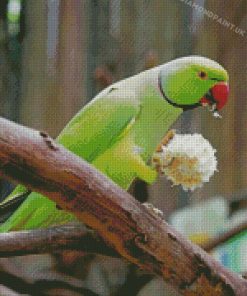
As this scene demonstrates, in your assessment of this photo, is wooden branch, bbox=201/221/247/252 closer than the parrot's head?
No

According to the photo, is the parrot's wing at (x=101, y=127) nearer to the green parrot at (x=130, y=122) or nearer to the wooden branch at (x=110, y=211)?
the green parrot at (x=130, y=122)

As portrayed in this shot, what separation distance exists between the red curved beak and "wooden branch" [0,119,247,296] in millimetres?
178

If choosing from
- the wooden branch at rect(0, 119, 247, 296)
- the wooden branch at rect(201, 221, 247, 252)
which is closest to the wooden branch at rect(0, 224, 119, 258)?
the wooden branch at rect(0, 119, 247, 296)

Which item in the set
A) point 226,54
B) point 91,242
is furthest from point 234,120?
point 91,242

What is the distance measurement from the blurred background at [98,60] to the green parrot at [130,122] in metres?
0.07

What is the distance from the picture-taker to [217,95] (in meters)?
0.74

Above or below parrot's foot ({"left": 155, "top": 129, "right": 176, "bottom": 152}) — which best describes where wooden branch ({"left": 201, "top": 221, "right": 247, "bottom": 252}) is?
below

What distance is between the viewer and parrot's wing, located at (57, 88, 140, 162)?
696 mm

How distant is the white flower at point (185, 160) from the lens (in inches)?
27.5

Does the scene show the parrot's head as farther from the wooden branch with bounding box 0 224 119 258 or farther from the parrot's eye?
the wooden branch with bounding box 0 224 119 258

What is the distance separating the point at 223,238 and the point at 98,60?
1.09 ft

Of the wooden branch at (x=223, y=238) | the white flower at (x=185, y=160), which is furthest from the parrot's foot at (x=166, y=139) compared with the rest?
the wooden branch at (x=223, y=238)

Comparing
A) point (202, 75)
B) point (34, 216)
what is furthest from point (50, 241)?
point (202, 75)

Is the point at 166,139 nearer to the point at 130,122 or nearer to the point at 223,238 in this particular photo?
the point at 130,122
